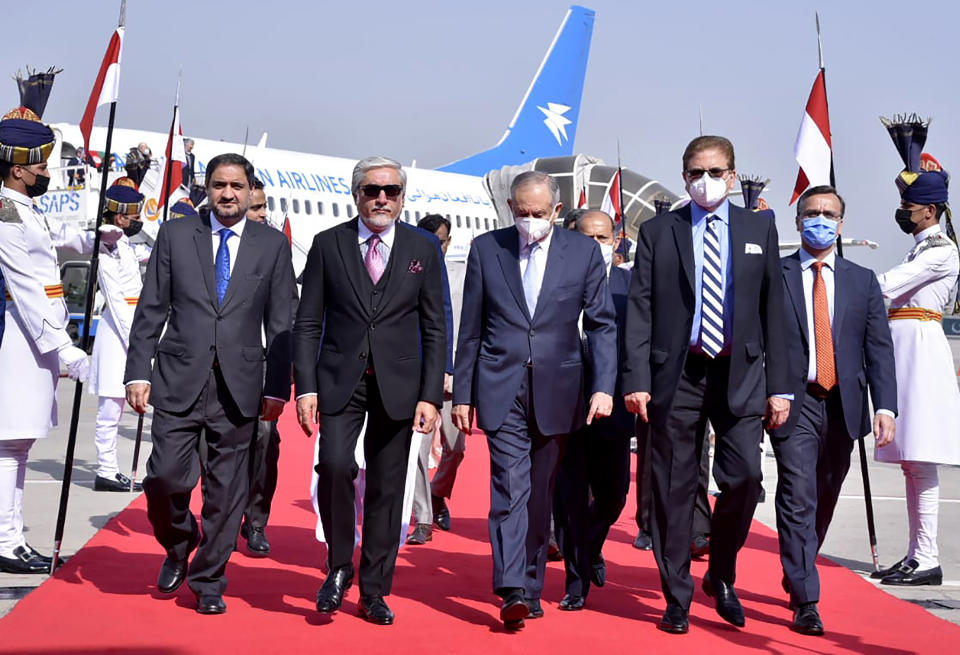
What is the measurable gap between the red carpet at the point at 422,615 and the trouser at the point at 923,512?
0.38 metres

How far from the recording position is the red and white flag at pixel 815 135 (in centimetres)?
788

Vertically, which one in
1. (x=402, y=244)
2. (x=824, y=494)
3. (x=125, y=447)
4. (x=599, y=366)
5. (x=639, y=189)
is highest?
(x=639, y=189)

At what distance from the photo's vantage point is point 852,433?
19.4 feet

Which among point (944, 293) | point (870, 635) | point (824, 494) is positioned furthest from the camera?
point (944, 293)

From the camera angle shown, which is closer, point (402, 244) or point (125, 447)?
point (402, 244)

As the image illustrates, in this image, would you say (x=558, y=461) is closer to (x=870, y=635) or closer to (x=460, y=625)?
(x=460, y=625)

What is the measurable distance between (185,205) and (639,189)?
30.3m

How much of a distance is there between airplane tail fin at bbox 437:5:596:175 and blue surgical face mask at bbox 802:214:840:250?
3930cm

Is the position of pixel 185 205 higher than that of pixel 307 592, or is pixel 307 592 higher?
pixel 185 205

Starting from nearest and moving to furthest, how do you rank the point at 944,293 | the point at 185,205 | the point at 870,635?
the point at 870,635 → the point at 944,293 → the point at 185,205

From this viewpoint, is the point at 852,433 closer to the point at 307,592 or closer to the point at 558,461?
the point at 558,461

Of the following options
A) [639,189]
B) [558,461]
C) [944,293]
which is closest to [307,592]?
[558,461]

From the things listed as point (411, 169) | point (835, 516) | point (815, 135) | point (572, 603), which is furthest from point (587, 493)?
point (411, 169)

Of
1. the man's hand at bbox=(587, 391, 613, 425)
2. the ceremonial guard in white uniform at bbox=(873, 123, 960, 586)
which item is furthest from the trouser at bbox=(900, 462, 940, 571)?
the man's hand at bbox=(587, 391, 613, 425)
